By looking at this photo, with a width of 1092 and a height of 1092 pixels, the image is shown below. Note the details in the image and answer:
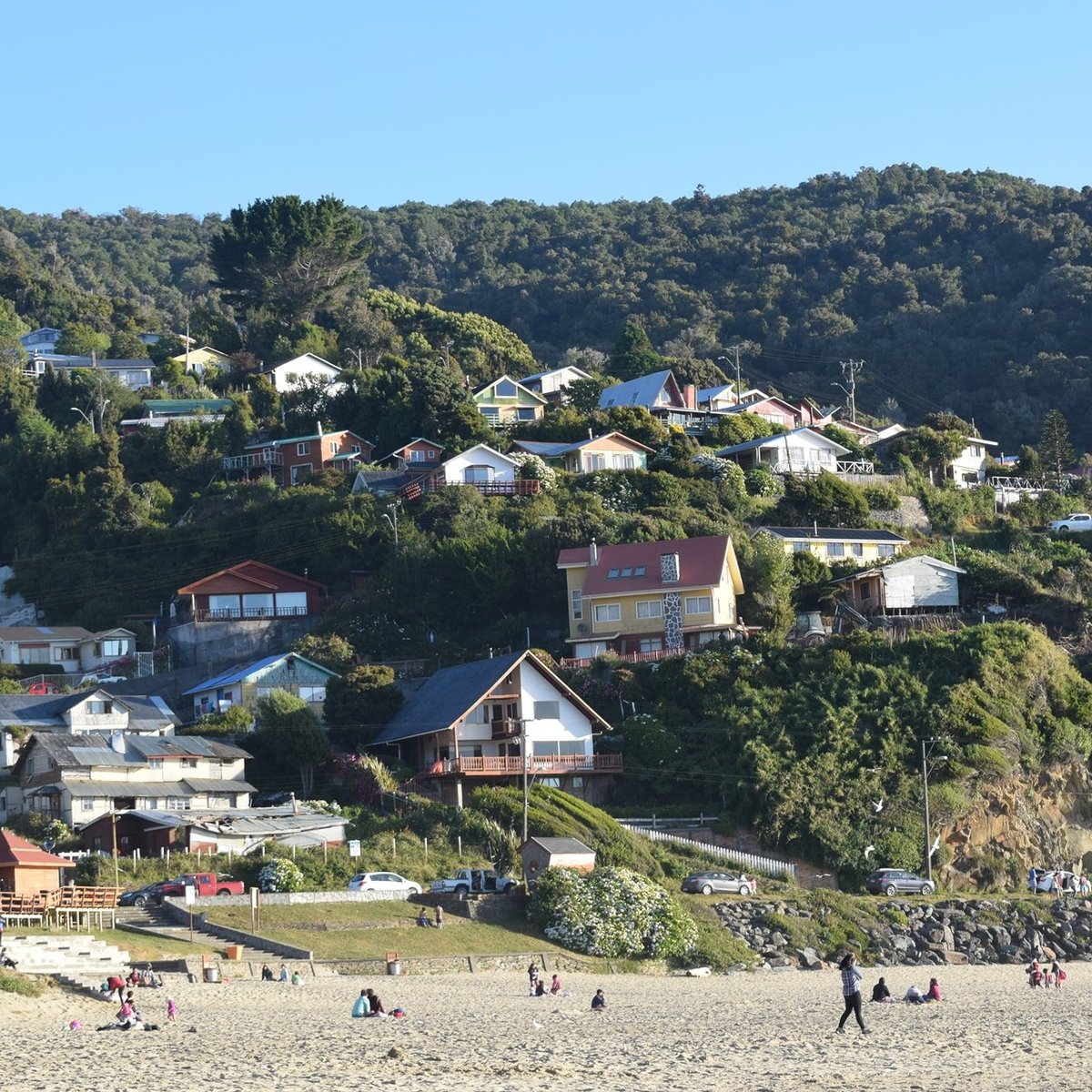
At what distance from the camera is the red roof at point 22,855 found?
4209 cm

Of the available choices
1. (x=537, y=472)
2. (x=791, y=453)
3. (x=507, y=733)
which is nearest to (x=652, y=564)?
(x=507, y=733)

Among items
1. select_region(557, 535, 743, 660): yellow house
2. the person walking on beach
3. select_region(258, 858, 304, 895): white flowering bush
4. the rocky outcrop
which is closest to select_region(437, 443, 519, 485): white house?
select_region(557, 535, 743, 660): yellow house

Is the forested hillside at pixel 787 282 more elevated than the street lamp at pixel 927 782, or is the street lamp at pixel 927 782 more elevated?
the forested hillside at pixel 787 282

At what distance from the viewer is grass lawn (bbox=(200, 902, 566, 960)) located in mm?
41688

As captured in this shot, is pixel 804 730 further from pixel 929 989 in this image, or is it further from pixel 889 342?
pixel 889 342

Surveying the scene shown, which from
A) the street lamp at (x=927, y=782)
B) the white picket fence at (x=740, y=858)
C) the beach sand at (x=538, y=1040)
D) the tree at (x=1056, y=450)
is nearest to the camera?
the beach sand at (x=538, y=1040)

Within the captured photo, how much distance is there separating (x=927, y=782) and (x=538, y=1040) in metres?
29.8

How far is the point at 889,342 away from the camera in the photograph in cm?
13400

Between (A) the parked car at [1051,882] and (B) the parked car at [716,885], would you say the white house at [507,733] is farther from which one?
(A) the parked car at [1051,882]

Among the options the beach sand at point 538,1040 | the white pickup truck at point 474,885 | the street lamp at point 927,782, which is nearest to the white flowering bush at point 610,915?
the white pickup truck at point 474,885

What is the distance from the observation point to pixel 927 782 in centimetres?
5850

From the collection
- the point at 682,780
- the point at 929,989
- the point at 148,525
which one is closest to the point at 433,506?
the point at 148,525

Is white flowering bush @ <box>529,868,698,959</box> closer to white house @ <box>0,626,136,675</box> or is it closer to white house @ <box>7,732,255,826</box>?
white house @ <box>7,732,255,826</box>

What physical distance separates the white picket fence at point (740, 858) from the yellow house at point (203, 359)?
57.2 m
